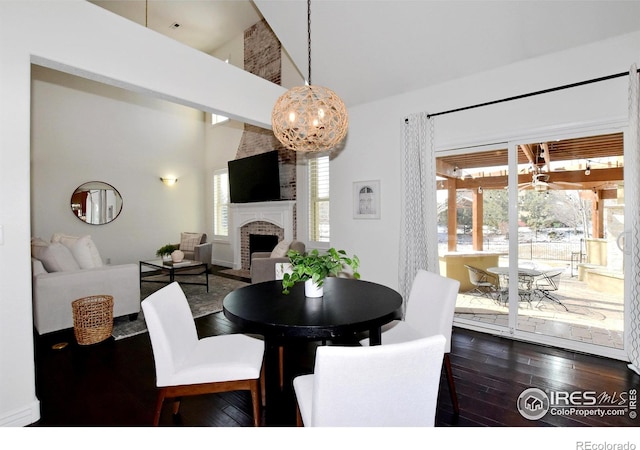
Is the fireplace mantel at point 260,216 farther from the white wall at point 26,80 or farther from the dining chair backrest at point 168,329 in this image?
the dining chair backrest at point 168,329

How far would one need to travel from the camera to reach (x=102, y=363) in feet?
8.82

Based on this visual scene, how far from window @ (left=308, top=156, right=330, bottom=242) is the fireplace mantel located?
44 centimetres

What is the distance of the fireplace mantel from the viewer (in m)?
5.91

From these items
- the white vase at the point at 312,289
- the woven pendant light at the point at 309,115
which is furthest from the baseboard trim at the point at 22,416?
the woven pendant light at the point at 309,115

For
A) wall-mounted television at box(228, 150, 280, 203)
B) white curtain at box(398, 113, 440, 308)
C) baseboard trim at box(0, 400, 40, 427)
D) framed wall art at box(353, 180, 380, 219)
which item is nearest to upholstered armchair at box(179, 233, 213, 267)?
wall-mounted television at box(228, 150, 280, 203)

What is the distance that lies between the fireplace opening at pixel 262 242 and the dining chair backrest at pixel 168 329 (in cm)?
437

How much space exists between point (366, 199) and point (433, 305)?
7.20ft

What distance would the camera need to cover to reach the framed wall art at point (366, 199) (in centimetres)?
397

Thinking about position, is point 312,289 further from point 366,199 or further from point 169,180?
point 169,180
